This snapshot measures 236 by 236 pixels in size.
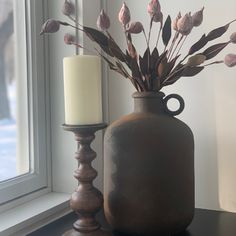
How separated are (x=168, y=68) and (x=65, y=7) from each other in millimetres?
334

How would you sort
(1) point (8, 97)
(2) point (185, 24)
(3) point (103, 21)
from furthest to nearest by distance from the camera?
(1) point (8, 97) → (3) point (103, 21) → (2) point (185, 24)

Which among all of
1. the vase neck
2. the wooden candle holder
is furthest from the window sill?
the vase neck

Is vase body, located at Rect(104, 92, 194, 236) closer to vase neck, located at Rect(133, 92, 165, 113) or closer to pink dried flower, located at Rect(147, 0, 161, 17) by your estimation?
vase neck, located at Rect(133, 92, 165, 113)

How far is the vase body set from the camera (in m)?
1.00

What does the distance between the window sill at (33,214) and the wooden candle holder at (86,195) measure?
162 millimetres

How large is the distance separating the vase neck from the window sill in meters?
0.42

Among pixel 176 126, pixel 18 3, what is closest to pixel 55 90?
pixel 18 3

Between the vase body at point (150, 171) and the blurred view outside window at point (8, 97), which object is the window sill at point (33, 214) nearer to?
the blurred view outside window at point (8, 97)

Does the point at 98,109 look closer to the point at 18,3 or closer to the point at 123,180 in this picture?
the point at 123,180

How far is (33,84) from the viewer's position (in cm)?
132

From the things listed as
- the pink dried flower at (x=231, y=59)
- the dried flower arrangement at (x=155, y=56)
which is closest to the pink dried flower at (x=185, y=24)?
the dried flower arrangement at (x=155, y=56)

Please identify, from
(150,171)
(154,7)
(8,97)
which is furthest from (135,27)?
(8,97)

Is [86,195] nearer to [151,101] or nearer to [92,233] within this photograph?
[92,233]

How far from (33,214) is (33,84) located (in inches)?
16.1
